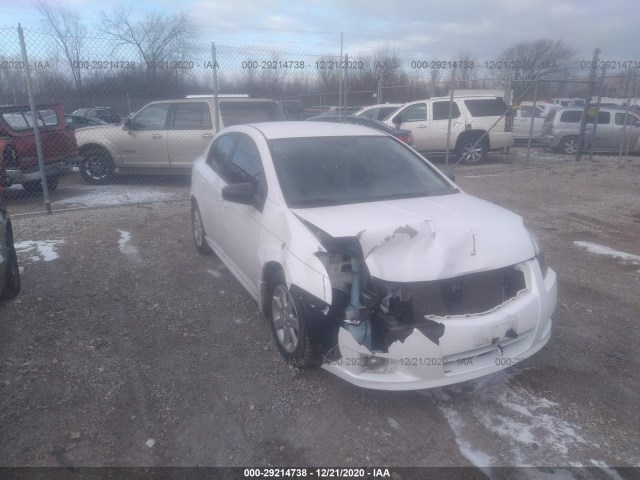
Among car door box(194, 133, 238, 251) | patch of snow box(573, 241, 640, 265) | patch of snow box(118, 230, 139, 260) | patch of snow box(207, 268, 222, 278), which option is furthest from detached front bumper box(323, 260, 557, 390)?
patch of snow box(118, 230, 139, 260)

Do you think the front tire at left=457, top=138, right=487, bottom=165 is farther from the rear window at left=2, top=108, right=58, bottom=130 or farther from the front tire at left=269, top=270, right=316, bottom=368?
the front tire at left=269, top=270, right=316, bottom=368

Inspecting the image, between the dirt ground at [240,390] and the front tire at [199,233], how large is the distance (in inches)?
4.5

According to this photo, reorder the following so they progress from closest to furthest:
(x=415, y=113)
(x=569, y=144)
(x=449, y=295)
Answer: (x=449, y=295) < (x=415, y=113) < (x=569, y=144)

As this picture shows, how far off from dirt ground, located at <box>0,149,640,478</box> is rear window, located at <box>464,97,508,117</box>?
344 inches

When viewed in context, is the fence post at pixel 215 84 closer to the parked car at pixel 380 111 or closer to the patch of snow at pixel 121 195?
the patch of snow at pixel 121 195

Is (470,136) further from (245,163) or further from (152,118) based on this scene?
(245,163)

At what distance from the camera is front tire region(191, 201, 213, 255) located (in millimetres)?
5867

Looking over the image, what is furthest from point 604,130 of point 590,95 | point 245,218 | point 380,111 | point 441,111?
point 245,218

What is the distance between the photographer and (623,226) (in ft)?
24.4

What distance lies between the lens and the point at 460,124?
13797 millimetres

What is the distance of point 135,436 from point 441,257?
7.02ft

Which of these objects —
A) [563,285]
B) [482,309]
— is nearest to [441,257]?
[482,309]

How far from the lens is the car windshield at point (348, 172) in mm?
3912

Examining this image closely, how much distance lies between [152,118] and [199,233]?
5.32 metres
